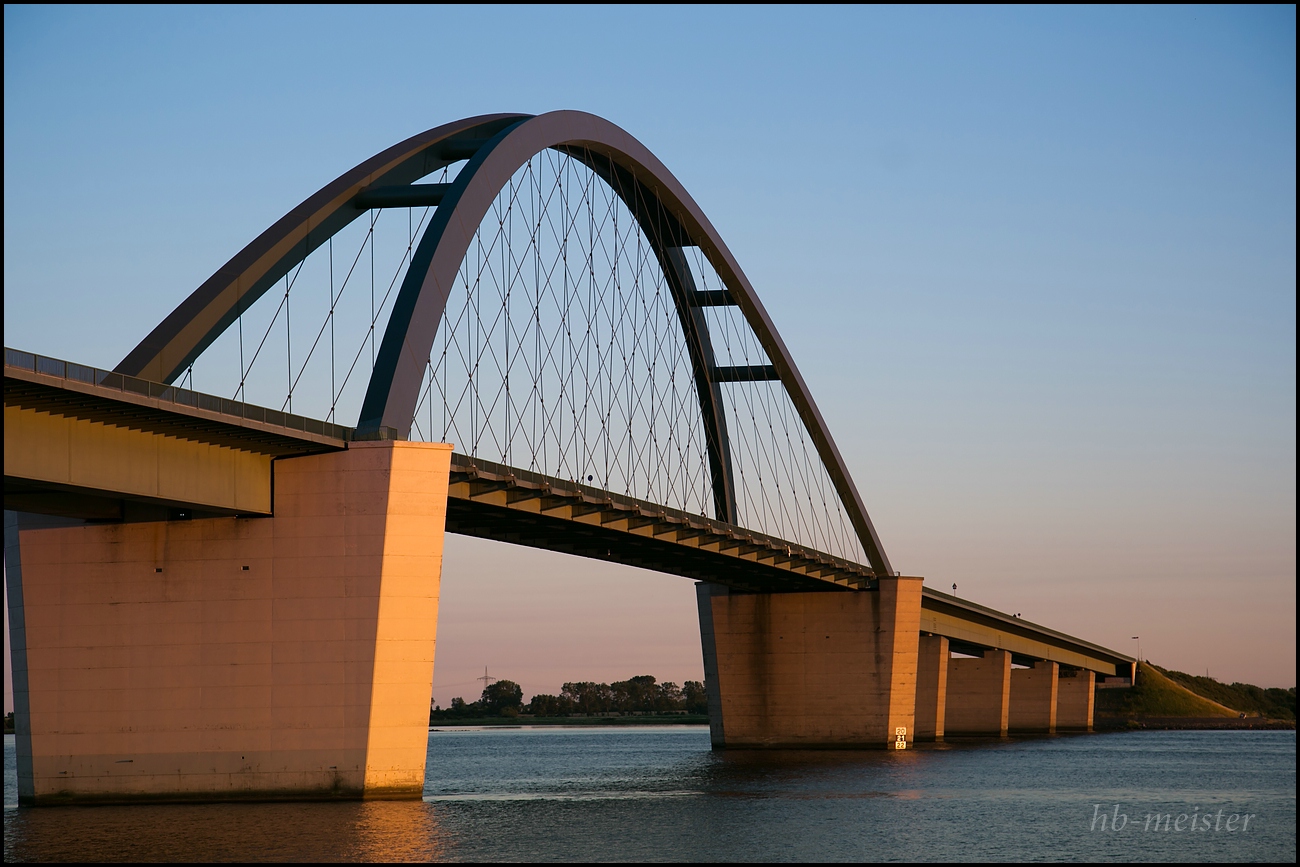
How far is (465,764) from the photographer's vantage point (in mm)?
73125

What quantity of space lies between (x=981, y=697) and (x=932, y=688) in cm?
1711

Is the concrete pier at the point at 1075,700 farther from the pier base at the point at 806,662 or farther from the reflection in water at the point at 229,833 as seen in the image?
the reflection in water at the point at 229,833

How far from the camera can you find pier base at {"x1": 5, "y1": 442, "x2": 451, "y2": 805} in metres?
32.0

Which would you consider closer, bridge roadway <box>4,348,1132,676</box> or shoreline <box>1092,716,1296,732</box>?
bridge roadway <box>4,348,1132,676</box>

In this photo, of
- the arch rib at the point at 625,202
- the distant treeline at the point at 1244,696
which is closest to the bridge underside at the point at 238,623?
the arch rib at the point at 625,202

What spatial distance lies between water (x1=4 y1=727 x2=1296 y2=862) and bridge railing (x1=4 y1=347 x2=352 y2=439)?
8075 mm

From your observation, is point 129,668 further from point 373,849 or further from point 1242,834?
point 1242,834

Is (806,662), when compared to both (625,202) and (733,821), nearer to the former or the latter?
(625,202)

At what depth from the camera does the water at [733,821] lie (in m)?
25.5

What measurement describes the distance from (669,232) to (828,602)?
2077 centimetres

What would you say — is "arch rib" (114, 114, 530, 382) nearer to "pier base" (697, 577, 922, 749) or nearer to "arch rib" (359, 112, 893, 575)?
"arch rib" (359, 112, 893, 575)

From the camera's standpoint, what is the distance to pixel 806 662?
223 ft

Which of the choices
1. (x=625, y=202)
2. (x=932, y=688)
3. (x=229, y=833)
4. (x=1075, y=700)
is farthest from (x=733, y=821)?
(x=1075, y=700)

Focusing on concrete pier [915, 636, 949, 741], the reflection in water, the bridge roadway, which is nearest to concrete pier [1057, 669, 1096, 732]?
concrete pier [915, 636, 949, 741]
